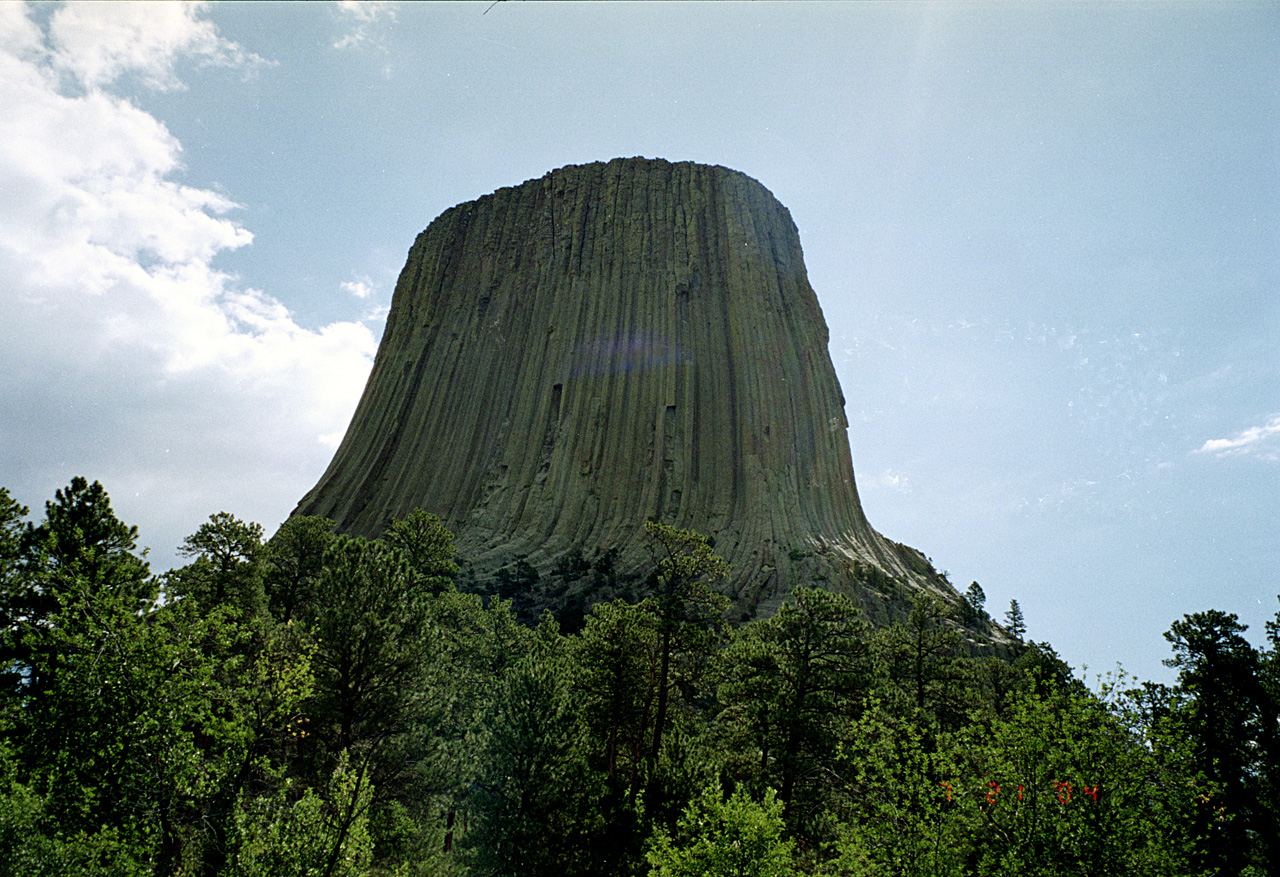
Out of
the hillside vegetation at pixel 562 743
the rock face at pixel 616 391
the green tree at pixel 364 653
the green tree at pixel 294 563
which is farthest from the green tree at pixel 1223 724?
the rock face at pixel 616 391

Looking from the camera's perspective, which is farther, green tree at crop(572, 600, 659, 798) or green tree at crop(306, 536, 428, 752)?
green tree at crop(572, 600, 659, 798)

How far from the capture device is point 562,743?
1510 centimetres

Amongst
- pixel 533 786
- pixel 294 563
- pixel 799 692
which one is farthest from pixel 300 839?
pixel 294 563

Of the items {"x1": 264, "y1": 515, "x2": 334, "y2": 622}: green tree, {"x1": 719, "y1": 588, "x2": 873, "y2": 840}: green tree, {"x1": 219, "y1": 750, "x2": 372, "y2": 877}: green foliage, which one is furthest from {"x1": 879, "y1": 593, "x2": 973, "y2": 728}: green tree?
{"x1": 264, "y1": 515, "x2": 334, "y2": 622}: green tree

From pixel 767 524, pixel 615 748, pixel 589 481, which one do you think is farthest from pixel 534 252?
pixel 615 748

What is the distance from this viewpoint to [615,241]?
69.1 m

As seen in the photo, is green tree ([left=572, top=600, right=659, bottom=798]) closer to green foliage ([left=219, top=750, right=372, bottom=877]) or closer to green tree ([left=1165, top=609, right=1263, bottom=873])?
green foliage ([left=219, top=750, right=372, bottom=877])

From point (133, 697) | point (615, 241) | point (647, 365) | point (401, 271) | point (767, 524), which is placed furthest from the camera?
point (401, 271)

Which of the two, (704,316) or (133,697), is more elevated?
(704,316)

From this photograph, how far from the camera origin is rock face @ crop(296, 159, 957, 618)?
55.0 m

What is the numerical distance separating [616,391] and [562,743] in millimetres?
47997

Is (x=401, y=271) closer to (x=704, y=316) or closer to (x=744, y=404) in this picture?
(x=704, y=316)

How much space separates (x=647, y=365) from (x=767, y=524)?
18.8 metres

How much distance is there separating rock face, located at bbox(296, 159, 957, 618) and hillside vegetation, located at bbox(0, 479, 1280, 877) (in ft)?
98.1
